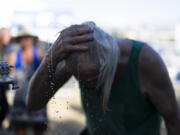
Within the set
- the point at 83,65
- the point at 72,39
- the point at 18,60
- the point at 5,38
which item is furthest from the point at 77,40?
the point at 5,38

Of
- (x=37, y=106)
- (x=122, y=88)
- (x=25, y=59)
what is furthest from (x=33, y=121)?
(x=122, y=88)

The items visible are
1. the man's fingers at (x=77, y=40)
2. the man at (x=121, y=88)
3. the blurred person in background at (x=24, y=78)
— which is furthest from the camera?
the blurred person in background at (x=24, y=78)

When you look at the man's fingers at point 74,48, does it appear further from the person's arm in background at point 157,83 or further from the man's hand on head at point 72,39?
the person's arm in background at point 157,83

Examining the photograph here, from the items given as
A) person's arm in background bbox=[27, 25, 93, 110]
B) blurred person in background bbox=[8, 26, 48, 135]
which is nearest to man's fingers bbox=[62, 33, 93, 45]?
person's arm in background bbox=[27, 25, 93, 110]

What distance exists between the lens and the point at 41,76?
144cm

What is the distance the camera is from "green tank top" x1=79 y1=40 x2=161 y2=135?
1457 mm

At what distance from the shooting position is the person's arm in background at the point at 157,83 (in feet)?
4.74

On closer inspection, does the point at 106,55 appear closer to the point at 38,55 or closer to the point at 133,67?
the point at 133,67

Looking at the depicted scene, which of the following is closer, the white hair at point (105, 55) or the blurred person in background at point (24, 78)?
the white hair at point (105, 55)

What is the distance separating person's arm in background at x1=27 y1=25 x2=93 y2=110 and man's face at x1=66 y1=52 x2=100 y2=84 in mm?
31

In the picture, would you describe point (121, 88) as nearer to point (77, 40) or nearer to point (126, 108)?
point (126, 108)

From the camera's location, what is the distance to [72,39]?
1.22 meters

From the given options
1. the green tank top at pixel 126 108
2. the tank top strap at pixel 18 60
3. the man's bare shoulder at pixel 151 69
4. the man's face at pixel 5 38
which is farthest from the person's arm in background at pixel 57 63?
the man's face at pixel 5 38

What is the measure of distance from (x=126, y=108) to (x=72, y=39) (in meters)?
0.50
